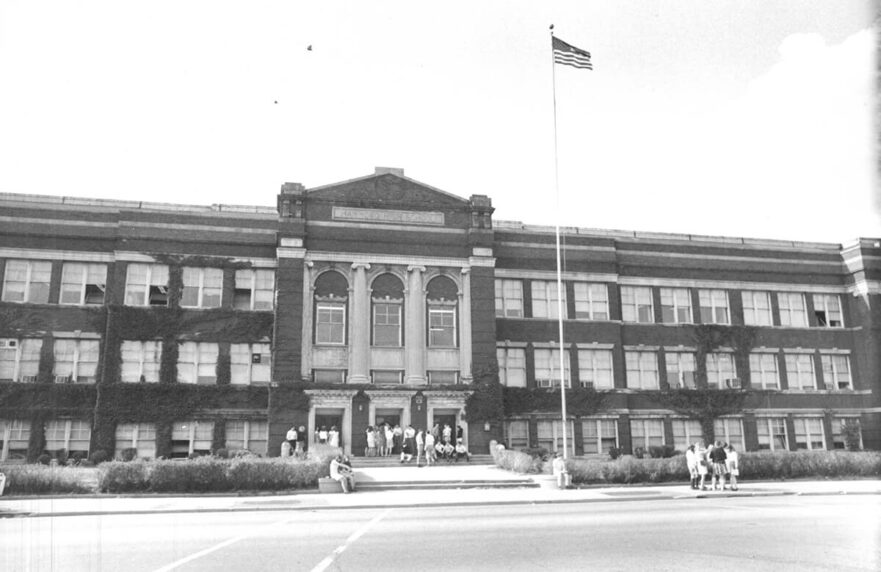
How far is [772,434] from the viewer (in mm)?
47000

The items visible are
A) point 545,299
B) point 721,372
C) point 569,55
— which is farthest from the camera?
point 721,372

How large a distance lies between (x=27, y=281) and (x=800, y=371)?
47789mm

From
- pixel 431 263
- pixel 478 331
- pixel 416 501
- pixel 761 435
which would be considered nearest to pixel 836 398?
pixel 761 435

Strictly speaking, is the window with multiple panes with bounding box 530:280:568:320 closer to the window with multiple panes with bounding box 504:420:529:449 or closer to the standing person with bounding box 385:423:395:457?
the window with multiple panes with bounding box 504:420:529:449

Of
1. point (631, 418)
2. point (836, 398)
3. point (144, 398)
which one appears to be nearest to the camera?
point (144, 398)

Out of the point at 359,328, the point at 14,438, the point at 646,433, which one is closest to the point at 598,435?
the point at 646,433

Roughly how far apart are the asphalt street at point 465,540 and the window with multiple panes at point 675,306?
2720 cm

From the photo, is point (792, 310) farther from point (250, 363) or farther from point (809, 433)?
point (250, 363)

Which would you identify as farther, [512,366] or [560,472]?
[512,366]

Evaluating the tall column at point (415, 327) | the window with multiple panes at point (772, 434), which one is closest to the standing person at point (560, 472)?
the tall column at point (415, 327)

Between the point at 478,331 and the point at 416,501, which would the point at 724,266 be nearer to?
the point at 478,331

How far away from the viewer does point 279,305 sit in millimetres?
40469

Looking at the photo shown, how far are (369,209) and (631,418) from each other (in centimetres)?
2054

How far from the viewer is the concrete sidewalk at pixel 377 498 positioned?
22344 millimetres
